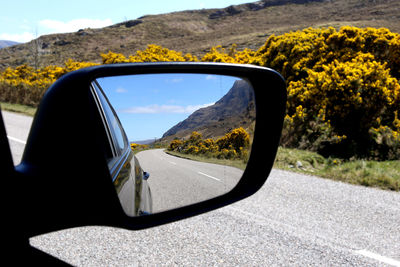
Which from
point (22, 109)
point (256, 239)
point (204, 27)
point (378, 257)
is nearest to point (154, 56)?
point (22, 109)

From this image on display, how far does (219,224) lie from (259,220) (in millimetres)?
502

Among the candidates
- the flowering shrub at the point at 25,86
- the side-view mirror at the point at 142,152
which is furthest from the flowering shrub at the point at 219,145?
the flowering shrub at the point at 25,86

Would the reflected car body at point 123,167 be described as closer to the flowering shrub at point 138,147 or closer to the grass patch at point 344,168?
the flowering shrub at point 138,147

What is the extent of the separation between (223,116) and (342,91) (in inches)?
345

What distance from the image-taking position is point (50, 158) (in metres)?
0.73

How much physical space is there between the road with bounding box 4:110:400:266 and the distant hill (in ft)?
6.09

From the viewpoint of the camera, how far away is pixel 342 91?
9164mm

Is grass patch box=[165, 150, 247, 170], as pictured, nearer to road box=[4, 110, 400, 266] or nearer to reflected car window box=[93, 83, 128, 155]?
reflected car window box=[93, 83, 128, 155]

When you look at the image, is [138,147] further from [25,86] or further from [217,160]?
[25,86]

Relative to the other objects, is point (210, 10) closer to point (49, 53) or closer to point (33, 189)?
point (49, 53)

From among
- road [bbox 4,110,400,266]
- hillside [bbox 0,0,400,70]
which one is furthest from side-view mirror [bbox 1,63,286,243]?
hillside [bbox 0,0,400,70]

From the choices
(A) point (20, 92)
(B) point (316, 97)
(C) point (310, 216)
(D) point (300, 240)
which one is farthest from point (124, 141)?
(A) point (20, 92)

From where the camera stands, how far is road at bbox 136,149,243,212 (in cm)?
105

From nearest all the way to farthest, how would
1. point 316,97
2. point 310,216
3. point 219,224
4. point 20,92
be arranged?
point 219,224 < point 310,216 < point 316,97 < point 20,92
